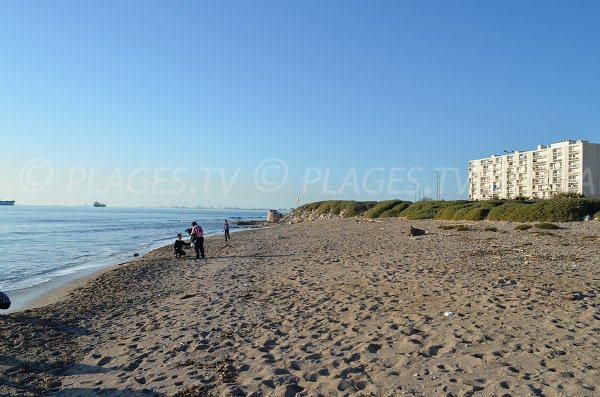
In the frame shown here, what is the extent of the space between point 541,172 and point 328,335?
92262 millimetres

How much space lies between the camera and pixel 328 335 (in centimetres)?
682

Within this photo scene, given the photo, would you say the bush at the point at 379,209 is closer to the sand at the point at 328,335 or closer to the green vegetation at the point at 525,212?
the green vegetation at the point at 525,212

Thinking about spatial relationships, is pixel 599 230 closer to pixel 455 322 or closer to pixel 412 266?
pixel 412 266

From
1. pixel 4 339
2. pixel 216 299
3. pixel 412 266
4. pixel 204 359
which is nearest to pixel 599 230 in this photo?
pixel 412 266

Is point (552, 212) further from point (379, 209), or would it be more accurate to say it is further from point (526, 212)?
point (379, 209)

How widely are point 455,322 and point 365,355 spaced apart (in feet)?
6.73

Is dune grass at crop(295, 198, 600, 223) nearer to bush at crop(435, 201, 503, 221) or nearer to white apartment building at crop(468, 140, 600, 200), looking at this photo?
bush at crop(435, 201, 503, 221)

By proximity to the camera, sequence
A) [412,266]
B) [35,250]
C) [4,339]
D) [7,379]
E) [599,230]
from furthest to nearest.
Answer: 1. [35,250]
2. [599,230]
3. [412,266]
4. [4,339]
5. [7,379]

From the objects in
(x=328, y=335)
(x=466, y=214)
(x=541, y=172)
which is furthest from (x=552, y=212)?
(x=541, y=172)

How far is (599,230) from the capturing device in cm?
2312

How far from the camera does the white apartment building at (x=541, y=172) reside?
76500 mm

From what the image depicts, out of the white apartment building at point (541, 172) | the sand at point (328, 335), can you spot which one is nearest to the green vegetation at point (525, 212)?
the sand at point (328, 335)

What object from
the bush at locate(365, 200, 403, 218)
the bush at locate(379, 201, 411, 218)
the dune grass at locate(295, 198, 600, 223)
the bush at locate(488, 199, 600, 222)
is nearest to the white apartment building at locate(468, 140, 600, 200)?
the bush at locate(365, 200, 403, 218)

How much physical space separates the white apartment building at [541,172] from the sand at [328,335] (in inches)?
2711
